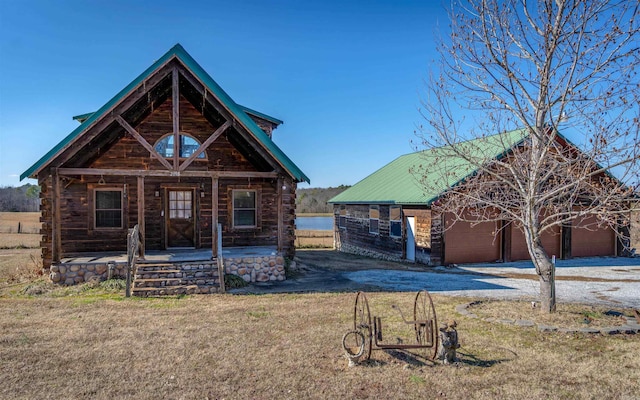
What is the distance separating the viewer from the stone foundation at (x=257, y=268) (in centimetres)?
1345

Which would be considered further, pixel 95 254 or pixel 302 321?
pixel 95 254

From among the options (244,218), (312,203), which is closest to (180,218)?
(244,218)

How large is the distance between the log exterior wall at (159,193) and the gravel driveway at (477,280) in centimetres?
221

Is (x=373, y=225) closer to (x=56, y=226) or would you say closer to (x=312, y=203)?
(x=56, y=226)

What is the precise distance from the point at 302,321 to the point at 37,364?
4.40 m

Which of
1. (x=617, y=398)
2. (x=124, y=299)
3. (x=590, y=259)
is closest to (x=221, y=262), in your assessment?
(x=124, y=299)

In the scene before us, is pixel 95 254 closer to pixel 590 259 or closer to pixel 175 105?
pixel 175 105

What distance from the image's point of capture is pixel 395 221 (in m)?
21.3

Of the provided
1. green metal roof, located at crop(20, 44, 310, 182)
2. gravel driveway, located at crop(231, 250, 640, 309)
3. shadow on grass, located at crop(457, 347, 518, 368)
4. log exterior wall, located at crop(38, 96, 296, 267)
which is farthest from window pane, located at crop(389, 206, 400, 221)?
shadow on grass, located at crop(457, 347, 518, 368)

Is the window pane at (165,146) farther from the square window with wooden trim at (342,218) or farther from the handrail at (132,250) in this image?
the square window with wooden trim at (342,218)

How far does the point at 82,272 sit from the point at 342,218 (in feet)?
56.6

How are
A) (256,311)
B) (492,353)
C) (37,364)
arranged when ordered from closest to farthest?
(37,364) < (492,353) < (256,311)

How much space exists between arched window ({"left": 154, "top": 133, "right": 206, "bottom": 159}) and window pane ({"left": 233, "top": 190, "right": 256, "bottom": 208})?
1861mm

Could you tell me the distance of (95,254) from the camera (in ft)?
48.4
